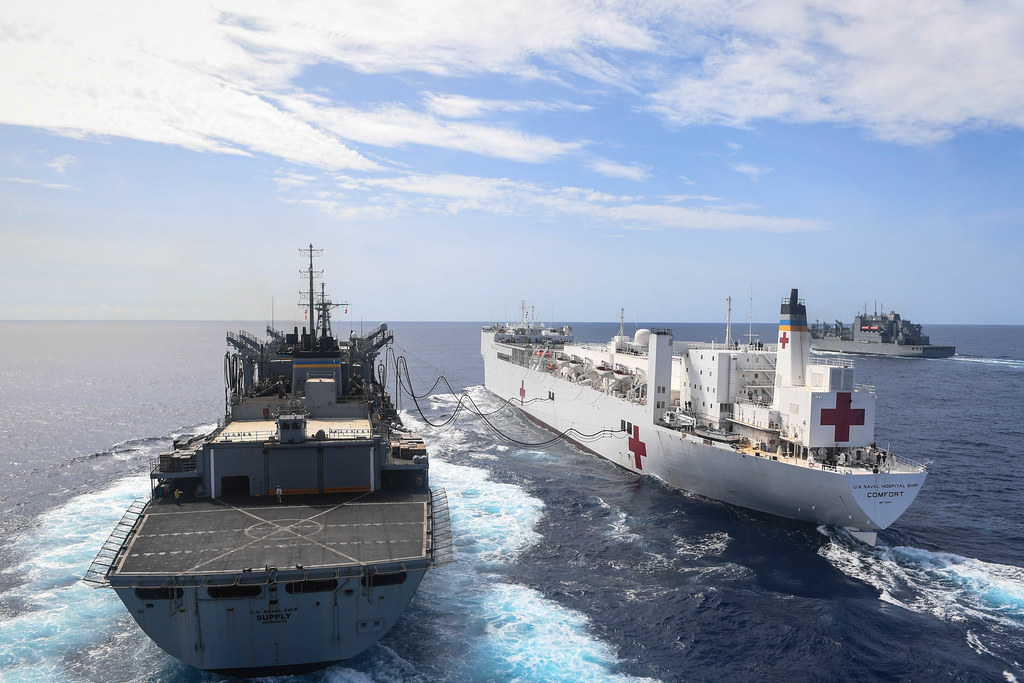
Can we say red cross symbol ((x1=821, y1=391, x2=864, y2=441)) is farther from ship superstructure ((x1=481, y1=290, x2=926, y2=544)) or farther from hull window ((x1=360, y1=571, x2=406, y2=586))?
hull window ((x1=360, y1=571, x2=406, y2=586))

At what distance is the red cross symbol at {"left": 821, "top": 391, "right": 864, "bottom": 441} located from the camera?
2170 cm

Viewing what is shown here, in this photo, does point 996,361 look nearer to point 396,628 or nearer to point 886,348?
point 886,348

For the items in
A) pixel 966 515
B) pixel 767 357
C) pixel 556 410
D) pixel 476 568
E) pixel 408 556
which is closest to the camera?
pixel 408 556

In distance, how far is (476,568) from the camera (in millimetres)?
18672

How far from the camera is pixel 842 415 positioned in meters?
21.7

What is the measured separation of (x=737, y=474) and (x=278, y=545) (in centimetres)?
1688

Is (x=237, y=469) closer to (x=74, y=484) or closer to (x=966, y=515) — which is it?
→ (x=74, y=484)

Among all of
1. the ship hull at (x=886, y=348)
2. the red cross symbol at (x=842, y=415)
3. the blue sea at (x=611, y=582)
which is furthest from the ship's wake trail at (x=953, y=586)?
the ship hull at (x=886, y=348)

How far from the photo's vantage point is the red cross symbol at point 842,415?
2170cm

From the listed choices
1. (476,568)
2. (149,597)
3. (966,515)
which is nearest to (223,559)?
(149,597)

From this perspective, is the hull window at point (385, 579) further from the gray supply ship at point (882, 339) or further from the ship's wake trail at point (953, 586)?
the gray supply ship at point (882, 339)

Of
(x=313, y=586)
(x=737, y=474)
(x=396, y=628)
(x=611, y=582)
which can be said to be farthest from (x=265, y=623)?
(x=737, y=474)

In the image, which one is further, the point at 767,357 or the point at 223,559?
the point at 767,357

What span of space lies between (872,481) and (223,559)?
19.1 meters
